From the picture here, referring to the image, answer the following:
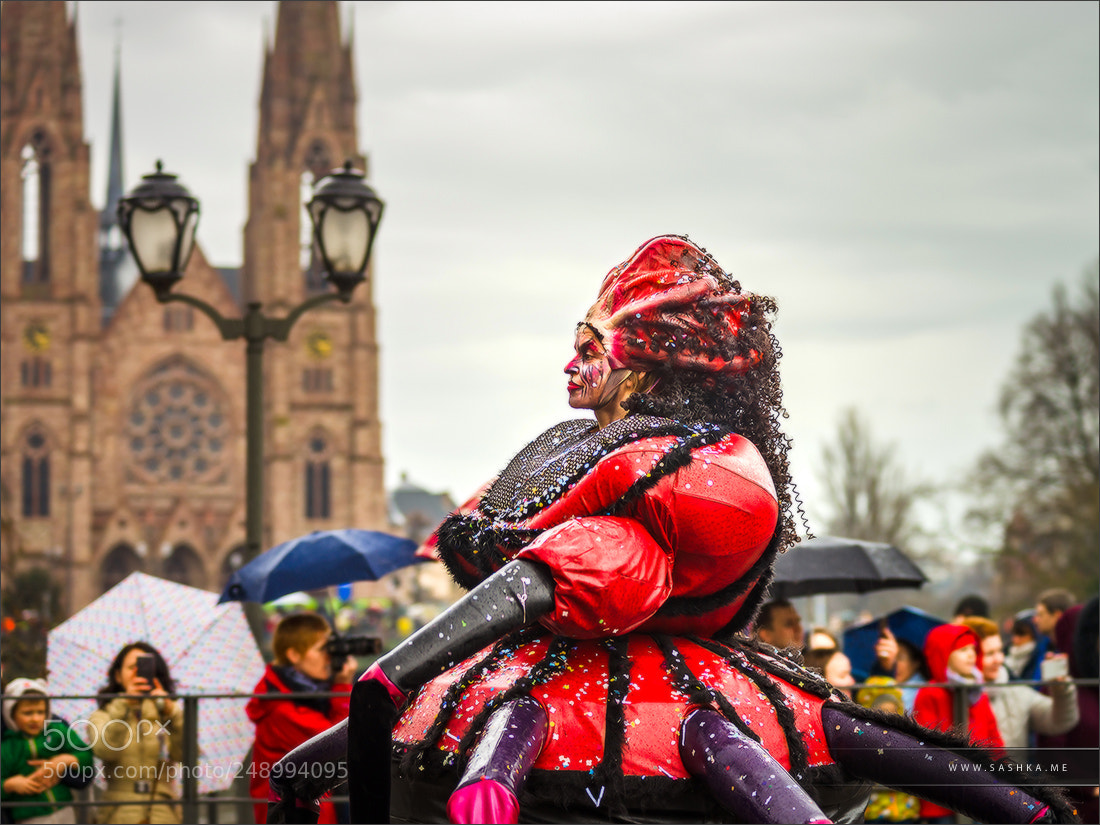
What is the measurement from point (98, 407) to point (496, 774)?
6040cm

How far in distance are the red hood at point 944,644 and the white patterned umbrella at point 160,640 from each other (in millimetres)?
3164

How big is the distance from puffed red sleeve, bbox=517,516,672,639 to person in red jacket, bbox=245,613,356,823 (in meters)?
2.51

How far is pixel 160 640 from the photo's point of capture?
7.23 metres

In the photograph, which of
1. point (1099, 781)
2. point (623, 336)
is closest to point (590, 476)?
point (623, 336)

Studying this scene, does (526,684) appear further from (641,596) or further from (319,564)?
(319,564)

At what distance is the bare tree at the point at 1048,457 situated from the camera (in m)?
25.2

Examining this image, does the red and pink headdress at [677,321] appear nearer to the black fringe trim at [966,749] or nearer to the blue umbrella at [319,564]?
the black fringe trim at [966,749]
